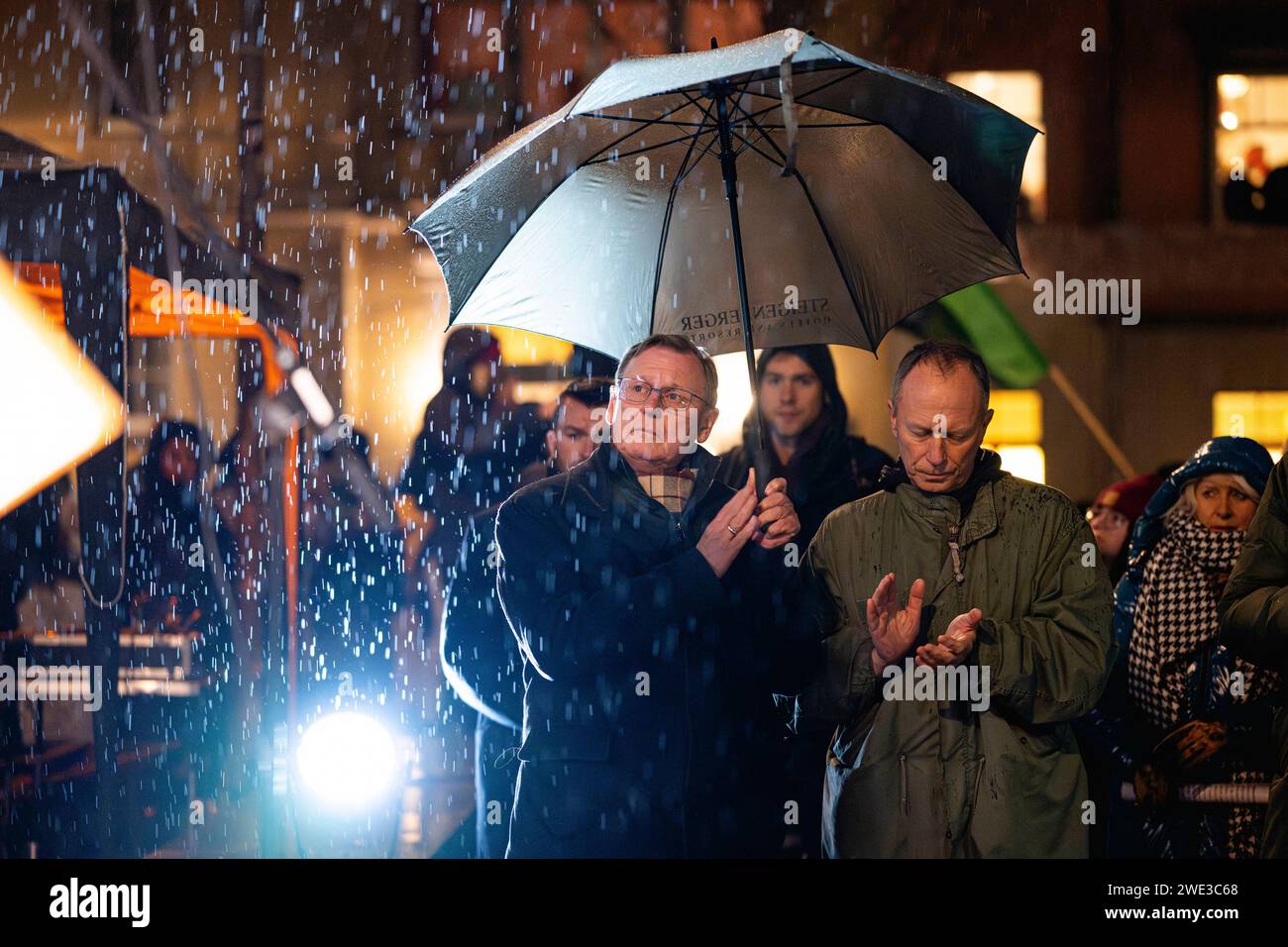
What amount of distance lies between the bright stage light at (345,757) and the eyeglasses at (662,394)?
1.74 metres

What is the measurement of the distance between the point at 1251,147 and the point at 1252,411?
120 inches

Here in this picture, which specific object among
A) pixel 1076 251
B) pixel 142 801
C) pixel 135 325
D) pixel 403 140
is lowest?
pixel 142 801

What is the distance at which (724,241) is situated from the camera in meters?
3.98

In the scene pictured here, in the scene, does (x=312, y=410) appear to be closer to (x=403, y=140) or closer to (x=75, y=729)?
(x=75, y=729)

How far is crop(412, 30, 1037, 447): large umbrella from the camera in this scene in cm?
371

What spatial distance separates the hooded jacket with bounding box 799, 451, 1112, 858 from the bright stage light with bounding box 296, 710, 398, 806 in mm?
1641

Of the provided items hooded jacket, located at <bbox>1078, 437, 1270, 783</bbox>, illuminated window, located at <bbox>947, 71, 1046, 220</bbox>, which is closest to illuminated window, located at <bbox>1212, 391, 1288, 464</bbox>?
illuminated window, located at <bbox>947, 71, 1046, 220</bbox>

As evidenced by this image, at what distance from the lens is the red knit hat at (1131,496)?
568 cm

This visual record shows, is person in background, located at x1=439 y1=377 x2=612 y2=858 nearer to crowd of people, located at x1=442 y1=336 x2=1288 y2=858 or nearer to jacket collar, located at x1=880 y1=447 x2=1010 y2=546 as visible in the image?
crowd of people, located at x1=442 y1=336 x2=1288 y2=858

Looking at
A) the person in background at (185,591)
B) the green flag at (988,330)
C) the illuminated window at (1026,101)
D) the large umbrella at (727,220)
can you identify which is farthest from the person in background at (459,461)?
the illuminated window at (1026,101)

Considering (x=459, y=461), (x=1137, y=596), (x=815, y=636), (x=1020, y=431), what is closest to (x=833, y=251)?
(x=815, y=636)

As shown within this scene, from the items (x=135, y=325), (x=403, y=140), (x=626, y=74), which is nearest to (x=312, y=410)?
→ (x=135, y=325)

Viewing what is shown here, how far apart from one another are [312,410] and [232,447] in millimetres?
1021

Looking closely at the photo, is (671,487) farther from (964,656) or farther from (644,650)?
(964,656)
